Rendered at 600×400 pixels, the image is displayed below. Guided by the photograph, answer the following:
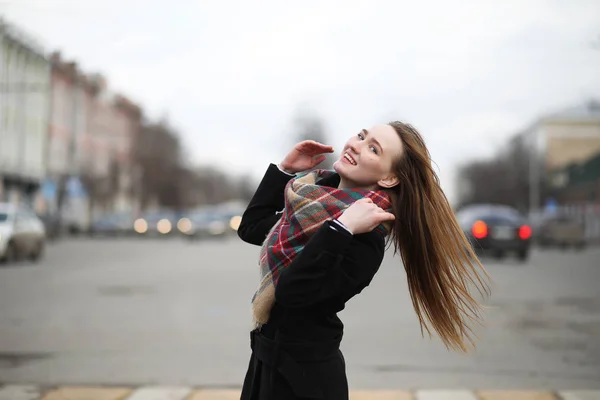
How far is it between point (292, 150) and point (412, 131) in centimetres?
52

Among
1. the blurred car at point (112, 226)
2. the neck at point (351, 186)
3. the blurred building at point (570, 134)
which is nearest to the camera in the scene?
the neck at point (351, 186)

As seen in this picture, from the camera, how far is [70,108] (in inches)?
2372

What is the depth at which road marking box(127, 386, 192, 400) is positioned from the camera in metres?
5.59

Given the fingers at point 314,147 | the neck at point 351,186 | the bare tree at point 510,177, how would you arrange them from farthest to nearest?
1. the bare tree at point 510,177
2. the fingers at point 314,147
3. the neck at point 351,186

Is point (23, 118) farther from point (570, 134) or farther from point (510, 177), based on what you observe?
point (570, 134)

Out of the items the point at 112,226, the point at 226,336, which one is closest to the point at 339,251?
the point at 226,336

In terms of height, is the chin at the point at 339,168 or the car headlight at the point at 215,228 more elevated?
the chin at the point at 339,168

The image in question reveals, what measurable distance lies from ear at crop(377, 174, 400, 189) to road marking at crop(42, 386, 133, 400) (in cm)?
361

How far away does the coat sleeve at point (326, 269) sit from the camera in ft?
7.81

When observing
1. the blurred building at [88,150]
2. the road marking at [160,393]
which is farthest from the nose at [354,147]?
the blurred building at [88,150]

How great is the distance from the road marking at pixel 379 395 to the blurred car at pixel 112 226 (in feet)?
146

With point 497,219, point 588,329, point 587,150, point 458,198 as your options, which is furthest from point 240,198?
point 588,329

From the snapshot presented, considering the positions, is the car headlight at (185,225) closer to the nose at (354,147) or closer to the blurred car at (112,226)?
the blurred car at (112,226)

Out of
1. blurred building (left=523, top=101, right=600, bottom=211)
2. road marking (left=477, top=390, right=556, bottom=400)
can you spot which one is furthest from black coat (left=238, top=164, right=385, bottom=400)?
blurred building (left=523, top=101, right=600, bottom=211)
